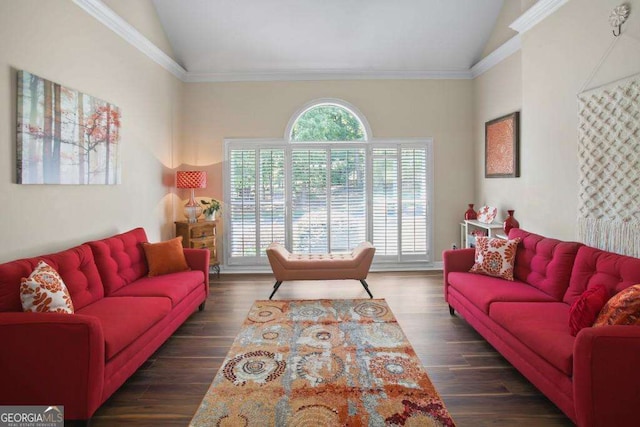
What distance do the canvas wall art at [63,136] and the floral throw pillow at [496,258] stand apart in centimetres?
387

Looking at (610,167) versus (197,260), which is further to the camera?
(197,260)

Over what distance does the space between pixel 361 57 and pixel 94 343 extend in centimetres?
521

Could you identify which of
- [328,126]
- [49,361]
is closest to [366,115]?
[328,126]

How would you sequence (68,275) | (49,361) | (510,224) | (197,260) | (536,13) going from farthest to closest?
1. (510,224)
2. (197,260)
3. (536,13)
4. (68,275)
5. (49,361)

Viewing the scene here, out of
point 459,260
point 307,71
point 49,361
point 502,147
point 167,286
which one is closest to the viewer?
point 49,361

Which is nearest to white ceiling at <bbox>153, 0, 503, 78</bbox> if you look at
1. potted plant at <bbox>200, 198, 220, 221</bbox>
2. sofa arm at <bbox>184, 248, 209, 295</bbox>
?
potted plant at <bbox>200, 198, 220, 221</bbox>

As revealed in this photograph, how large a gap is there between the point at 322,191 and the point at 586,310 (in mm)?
4232

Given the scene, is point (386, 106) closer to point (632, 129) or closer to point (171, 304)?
point (632, 129)

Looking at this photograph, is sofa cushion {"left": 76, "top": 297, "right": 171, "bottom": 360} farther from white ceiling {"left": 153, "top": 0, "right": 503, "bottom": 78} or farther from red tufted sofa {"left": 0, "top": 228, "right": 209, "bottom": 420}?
white ceiling {"left": 153, "top": 0, "right": 503, "bottom": 78}

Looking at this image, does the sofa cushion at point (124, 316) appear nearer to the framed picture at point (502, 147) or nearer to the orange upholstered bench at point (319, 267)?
the orange upholstered bench at point (319, 267)

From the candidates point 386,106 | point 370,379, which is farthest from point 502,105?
point 370,379

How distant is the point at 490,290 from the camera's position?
135 inches

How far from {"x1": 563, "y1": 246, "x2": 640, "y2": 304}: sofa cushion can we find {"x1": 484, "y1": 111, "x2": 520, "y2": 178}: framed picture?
2074 millimetres

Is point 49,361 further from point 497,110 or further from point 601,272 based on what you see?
point 497,110
